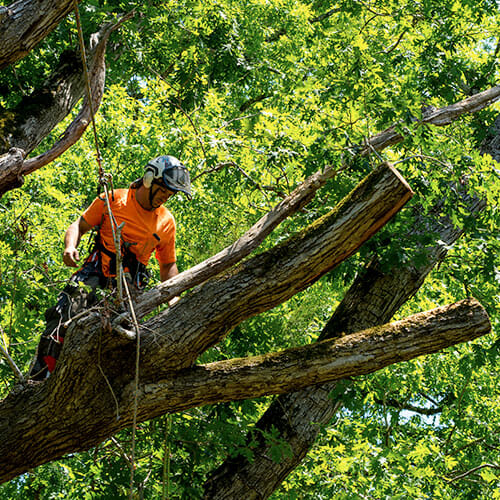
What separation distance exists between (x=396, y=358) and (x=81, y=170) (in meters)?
11.6

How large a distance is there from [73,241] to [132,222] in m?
0.53

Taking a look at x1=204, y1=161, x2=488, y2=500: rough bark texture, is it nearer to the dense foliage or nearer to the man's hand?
the dense foliage

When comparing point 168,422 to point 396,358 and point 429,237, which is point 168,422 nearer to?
point 396,358

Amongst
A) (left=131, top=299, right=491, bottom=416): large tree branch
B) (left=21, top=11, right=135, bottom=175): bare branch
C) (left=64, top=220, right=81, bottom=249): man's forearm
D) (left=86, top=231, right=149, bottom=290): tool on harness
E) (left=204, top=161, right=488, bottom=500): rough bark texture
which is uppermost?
(left=21, top=11, right=135, bottom=175): bare branch

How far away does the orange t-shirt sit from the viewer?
456 cm

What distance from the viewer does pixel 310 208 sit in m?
6.15

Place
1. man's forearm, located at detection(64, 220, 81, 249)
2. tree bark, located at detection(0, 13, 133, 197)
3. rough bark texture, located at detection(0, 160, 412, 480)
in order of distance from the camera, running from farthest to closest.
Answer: tree bark, located at detection(0, 13, 133, 197), man's forearm, located at detection(64, 220, 81, 249), rough bark texture, located at detection(0, 160, 412, 480)

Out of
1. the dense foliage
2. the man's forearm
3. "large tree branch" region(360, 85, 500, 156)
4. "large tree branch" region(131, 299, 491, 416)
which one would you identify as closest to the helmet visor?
the man's forearm

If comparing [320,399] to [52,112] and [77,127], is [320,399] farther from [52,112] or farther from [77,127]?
[52,112]

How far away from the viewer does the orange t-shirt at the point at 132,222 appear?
4.56m

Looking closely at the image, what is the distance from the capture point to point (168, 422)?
186 inches

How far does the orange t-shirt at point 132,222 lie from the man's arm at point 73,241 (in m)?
0.05

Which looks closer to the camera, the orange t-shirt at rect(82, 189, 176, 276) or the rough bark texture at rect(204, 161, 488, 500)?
the orange t-shirt at rect(82, 189, 176, 276)

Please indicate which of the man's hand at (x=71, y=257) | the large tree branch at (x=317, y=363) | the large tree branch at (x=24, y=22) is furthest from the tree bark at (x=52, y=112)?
the large tree branch at (x=317, y=363)
